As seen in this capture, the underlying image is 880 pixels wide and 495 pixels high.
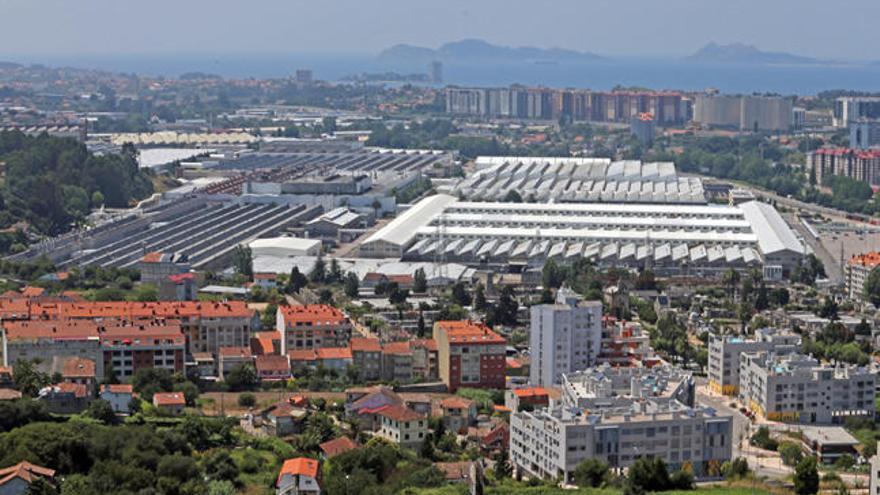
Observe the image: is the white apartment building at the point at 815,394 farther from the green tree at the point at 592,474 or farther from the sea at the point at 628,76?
the sea at the point at 628,76

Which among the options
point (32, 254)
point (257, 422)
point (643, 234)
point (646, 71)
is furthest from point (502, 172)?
point (646, 71)

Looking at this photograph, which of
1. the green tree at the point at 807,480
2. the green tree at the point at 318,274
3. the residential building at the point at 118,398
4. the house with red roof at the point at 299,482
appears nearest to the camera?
the house with red roof at the point at 299,482

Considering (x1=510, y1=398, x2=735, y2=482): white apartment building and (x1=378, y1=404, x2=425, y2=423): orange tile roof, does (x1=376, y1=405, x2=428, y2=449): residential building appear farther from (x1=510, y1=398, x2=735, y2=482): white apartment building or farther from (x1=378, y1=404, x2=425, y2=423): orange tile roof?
(x1=510, y1=398, x2=735, y2=482): white apartment building

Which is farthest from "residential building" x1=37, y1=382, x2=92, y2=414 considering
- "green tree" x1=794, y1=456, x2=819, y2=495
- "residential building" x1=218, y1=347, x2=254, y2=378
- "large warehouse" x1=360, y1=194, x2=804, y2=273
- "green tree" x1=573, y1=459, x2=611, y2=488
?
"large warehouse" x1=360, y1=194, x2=804, y2=273

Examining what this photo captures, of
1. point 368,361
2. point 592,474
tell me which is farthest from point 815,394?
point 368,361

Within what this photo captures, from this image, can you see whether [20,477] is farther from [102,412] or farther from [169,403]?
[169,403]

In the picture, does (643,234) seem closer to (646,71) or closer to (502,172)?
(502,172)

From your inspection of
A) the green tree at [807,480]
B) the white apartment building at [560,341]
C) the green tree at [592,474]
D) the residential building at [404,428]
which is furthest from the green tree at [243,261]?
the green tree at [807,480]

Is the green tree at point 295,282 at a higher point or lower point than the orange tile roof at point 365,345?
lower
